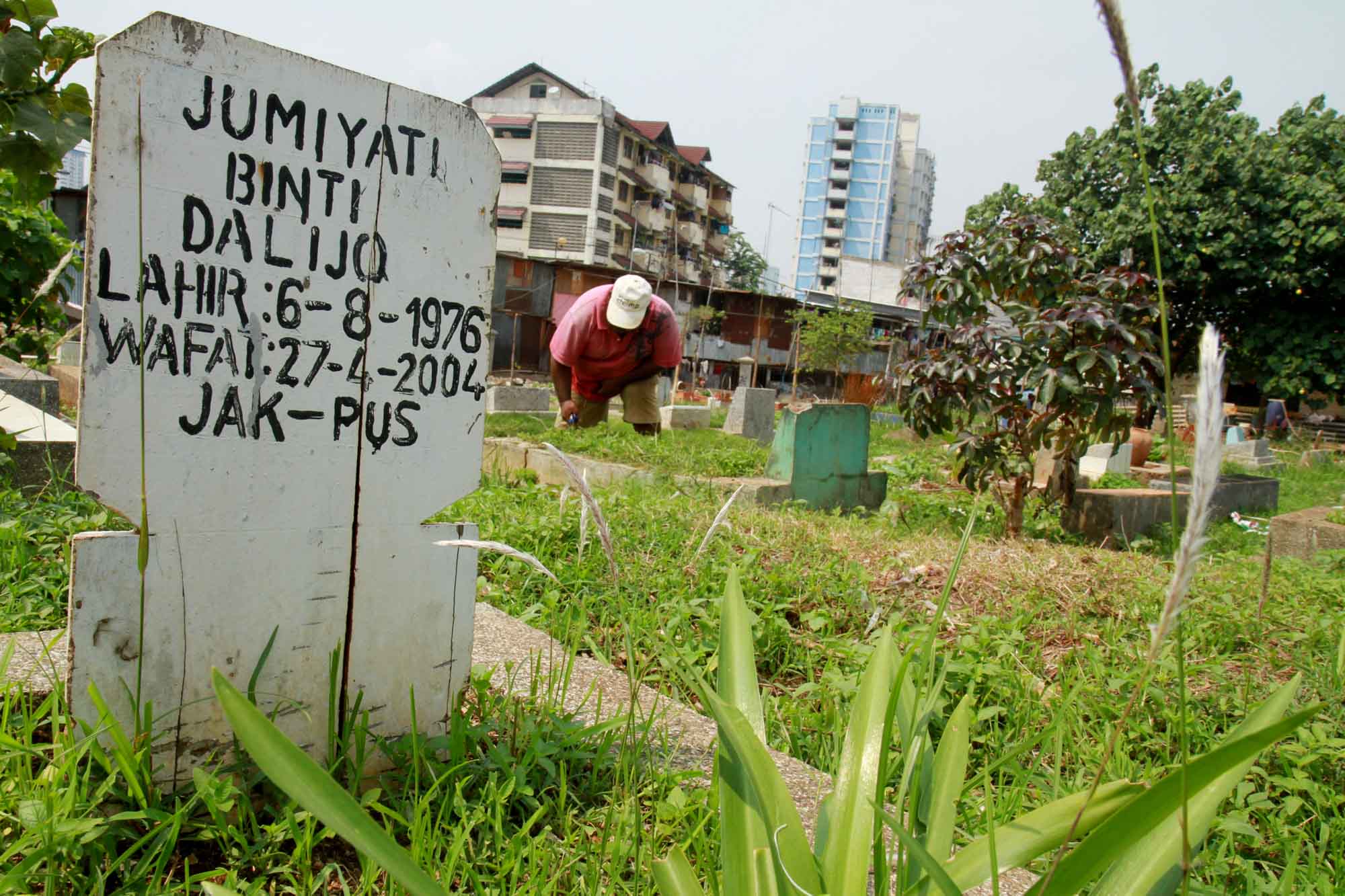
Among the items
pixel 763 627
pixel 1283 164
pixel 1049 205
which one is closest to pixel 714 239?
pixel 1049 205

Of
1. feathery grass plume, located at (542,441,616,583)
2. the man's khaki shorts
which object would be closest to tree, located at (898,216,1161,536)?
the man's khaki shorts

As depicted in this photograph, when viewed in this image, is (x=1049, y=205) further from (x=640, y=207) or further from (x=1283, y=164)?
(x=640, y=207)

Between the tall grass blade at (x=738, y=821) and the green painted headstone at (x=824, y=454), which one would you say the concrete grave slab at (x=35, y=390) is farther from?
the tall grass blade at (x=738, y=821)

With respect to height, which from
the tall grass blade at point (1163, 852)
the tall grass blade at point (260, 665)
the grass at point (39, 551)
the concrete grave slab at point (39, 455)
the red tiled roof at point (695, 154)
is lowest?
the grass at point (39, 551)

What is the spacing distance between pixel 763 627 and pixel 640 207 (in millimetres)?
43475

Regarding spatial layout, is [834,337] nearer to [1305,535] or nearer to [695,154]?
[1305,535]

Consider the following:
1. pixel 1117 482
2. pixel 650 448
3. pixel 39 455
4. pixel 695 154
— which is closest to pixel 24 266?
pixel 39 455

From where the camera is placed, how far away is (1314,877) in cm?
171

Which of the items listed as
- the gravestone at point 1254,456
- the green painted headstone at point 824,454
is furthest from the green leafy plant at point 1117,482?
the gravestone at point 1254,456

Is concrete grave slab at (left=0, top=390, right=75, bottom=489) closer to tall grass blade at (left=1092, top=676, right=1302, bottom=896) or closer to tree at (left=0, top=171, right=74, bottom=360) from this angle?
tree at (left=0, top=171, right=74, bottom=360)

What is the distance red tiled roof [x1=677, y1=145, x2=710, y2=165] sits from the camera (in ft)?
164

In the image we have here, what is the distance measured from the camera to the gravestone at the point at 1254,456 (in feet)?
46.6

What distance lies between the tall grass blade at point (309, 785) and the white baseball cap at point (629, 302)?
6.53 metres

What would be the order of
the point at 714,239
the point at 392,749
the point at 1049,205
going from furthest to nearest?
the point at 714,239
the point at 1049,205
the point at 392,749
